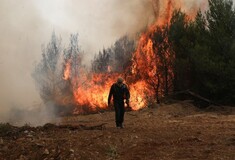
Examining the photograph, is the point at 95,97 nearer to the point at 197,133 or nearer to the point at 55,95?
the point at 55,95

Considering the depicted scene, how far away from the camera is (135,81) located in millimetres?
30719

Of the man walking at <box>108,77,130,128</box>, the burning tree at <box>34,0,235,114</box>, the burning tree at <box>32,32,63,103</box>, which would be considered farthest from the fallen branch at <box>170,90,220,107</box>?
the man walking at <box>108,77,130,128</box>

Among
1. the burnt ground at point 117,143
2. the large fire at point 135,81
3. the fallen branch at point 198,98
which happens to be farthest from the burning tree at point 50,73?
the burnt ground at point 117,143

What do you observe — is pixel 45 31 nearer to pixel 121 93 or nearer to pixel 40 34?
pixel 40 34

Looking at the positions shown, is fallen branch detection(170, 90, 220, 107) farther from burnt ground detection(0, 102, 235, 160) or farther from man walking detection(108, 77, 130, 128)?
man walking detection(108, 77, 130, 128)

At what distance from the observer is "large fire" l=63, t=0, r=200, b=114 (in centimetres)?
2983

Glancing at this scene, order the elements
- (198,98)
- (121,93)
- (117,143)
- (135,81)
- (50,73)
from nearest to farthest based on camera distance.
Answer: (117,143)
(121,93)
(198,98)
(135,81)
(50,73)

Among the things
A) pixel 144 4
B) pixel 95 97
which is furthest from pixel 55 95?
pixel 144 4

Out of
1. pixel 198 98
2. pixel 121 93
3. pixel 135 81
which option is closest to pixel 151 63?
pixel 135 81

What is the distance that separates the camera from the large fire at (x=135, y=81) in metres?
29.8

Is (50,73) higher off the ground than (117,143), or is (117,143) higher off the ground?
(50,73)

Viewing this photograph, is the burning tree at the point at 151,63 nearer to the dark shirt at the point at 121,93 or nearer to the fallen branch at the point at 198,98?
the fallen branch at the point at 198,98

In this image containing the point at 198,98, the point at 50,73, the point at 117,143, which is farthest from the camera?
the point at 50,73

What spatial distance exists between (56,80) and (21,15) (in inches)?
206
